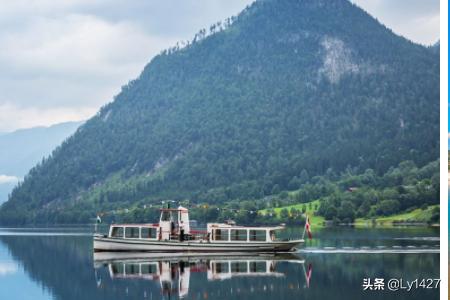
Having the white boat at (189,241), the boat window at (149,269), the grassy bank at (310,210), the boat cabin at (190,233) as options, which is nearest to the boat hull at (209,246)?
the white boat at (189,241)

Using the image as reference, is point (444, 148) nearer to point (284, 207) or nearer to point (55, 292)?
point (55, 292)

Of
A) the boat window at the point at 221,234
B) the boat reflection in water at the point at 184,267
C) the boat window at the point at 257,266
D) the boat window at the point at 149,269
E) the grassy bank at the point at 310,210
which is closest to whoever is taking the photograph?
the boat reflection in water at the point at 184,267

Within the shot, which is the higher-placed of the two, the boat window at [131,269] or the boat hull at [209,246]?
the boat hull at [209,246]

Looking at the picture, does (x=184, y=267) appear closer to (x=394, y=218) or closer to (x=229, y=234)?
(x=229, y=234)

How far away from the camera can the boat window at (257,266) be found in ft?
209

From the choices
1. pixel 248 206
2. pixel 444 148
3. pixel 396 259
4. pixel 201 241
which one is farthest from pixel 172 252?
pixel 248 206

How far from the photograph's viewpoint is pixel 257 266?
67.2m

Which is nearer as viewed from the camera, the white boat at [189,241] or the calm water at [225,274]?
the calm water at [225,274]

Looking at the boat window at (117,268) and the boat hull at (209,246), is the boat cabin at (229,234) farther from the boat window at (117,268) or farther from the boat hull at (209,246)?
the boat window at (117,268)

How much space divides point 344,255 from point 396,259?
6.04 meters

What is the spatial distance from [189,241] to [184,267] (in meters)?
13.3

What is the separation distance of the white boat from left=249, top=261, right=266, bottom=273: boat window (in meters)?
9.86

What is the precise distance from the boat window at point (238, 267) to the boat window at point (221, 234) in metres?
11.8

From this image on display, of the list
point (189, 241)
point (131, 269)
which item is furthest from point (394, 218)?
point (131, 269)
